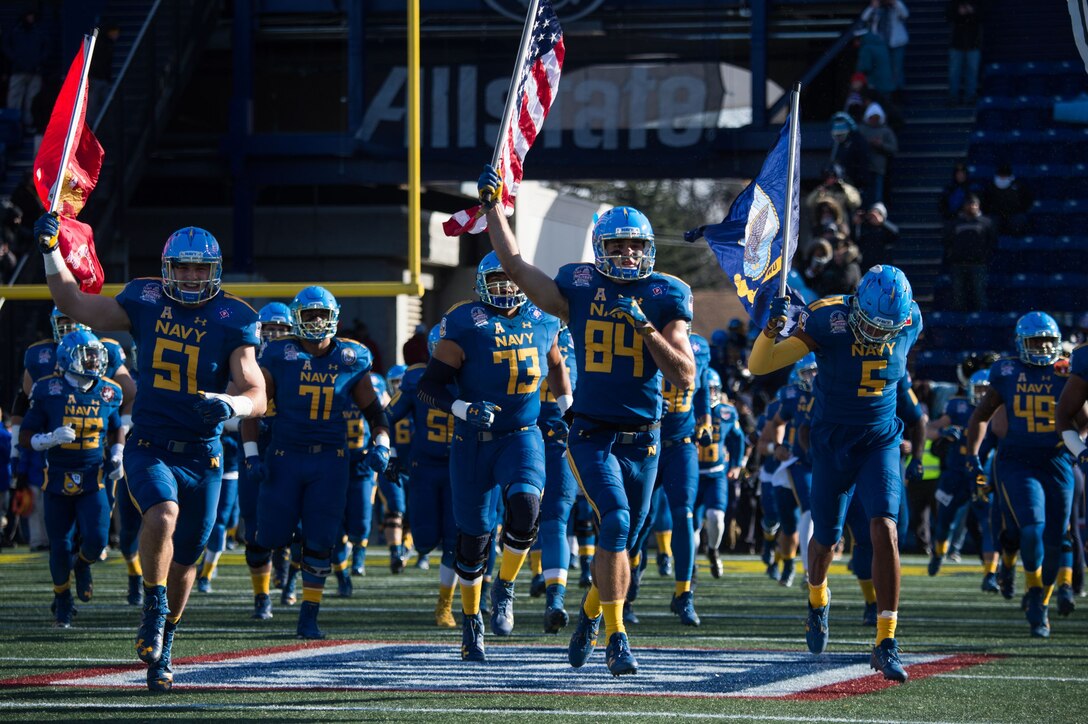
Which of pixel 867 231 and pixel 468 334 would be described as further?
pixel 867 231

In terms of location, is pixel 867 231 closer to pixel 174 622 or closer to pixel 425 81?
pixel 425 81

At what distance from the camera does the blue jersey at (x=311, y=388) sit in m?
10.9

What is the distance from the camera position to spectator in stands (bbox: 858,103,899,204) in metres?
21.0

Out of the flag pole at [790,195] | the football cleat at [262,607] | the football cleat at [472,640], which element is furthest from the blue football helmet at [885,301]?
the football cleat at [262,607]

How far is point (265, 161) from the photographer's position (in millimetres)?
23828

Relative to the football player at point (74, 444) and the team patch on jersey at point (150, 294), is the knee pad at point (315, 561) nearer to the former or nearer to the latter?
the football player at point (74, 444)

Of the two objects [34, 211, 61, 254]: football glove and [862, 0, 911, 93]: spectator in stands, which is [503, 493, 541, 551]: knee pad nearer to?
[34, 211, 61, 254]: football glove

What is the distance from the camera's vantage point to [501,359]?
9680 millimetres

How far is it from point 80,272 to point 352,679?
247 centimetres

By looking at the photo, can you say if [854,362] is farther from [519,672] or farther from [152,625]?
[152,625]

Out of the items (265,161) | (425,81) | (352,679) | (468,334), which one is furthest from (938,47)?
(352,679)

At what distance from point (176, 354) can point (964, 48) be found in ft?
53.0

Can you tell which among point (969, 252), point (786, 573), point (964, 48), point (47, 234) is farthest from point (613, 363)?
point (964, 48)

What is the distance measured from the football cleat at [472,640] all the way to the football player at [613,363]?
0.82 meters
